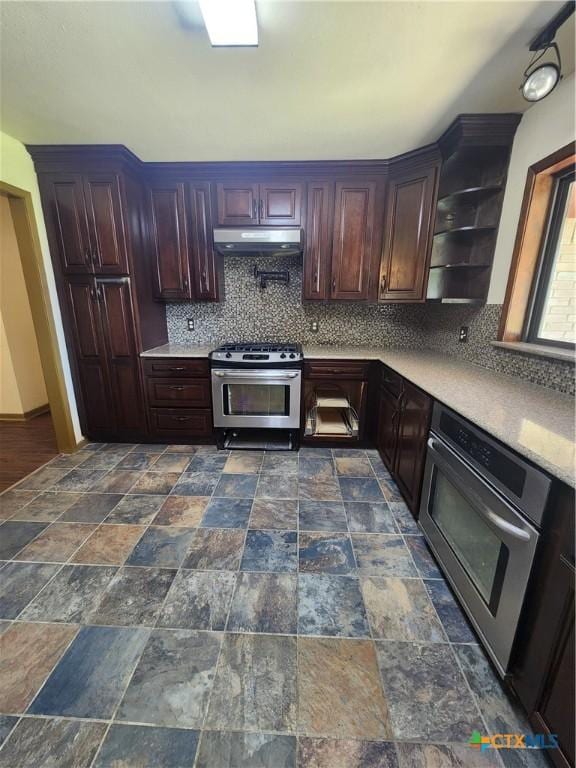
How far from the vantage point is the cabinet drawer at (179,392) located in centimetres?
270

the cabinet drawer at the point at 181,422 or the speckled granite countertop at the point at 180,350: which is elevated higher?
the speckled granite countertop at the point at 180,350

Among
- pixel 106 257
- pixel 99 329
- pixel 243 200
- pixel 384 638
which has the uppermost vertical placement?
pixel 243 200

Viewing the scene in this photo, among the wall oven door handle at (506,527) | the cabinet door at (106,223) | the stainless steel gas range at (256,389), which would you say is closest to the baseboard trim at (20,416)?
the cabinet door at (106,223)

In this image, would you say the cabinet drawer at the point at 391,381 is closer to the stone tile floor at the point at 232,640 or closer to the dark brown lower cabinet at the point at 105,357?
the stone tile floor at the point at 232,640

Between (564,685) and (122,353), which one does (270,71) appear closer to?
(122,353)

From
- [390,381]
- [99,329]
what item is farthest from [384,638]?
[99,329]

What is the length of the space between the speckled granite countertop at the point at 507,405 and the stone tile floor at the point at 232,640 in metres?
0.88

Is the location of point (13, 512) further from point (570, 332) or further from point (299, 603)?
point (570, 332)

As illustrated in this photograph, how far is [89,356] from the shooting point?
2.64 meters

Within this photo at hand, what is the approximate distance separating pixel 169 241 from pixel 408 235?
6.80ft

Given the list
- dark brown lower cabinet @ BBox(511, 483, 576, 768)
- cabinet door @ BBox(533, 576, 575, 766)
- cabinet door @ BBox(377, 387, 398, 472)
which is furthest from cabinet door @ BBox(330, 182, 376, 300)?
cabinet door @ BBox(533, 576, 575, 766)

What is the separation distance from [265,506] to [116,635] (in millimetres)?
980

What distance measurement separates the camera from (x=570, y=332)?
1.67 meters

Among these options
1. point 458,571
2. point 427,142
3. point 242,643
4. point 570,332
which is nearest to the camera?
point 242,643
